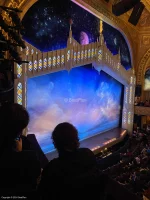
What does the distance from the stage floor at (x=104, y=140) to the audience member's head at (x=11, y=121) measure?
704 centimetres

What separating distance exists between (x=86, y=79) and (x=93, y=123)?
2044mm

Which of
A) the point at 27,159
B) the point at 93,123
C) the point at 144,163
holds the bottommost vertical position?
the point at 144,163

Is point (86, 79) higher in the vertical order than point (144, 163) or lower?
higher

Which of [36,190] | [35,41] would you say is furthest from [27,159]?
[35,41]

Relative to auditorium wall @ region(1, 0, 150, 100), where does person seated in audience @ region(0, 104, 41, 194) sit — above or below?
below

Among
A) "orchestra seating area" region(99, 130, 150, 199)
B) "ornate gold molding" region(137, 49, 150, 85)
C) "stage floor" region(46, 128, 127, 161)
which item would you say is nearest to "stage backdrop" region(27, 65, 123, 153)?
"stage floor" region(46, 128, 127, 161)

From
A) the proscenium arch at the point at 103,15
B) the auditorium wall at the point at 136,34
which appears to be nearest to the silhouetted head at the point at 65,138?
the proscenium arch at the point at 103,15

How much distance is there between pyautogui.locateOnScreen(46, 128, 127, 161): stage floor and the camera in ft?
30.7

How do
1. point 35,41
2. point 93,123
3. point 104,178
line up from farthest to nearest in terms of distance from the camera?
point 93,123
point 35,41
point 104,178

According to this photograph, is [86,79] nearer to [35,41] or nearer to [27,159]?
[35,41]

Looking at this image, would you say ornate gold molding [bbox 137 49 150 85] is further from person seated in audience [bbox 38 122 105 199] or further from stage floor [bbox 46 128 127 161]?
person seated in audience [bbox 38 122 105 199]

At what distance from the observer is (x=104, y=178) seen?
4.87 feet

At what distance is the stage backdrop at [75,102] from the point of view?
762cm

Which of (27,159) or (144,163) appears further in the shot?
(144,163)
